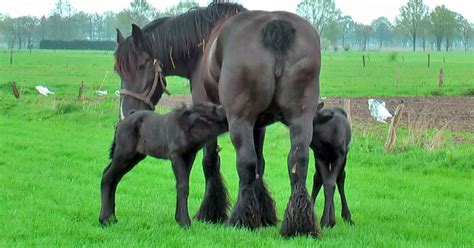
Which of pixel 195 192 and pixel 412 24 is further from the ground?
pixel 412 24

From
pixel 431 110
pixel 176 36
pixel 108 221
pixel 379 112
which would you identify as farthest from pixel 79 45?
pixel 108 221

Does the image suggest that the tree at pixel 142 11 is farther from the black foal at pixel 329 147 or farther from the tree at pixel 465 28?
the tree at pixel 465 28

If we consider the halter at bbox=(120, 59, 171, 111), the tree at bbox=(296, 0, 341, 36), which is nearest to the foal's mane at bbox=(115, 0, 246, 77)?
the halter at bbox=(120, 59, 171, 111)

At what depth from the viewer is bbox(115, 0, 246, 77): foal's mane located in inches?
304

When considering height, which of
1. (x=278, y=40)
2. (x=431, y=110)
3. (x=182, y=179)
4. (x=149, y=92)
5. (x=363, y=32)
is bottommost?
(x=431, y=110)

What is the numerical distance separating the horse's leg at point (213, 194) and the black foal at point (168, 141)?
51cm

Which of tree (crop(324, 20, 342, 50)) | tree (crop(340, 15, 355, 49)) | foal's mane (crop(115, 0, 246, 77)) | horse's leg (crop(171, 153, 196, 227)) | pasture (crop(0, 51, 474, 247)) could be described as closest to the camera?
pasture (crop(0, 51, 474, 247))

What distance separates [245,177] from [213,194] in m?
1.11

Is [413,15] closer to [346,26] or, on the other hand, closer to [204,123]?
[346,26]

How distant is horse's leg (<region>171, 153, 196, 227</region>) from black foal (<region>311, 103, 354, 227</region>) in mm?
1317

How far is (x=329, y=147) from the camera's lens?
7164 millimetres

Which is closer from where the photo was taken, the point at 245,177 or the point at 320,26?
the point at 245,177

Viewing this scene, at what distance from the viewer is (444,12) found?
124 m

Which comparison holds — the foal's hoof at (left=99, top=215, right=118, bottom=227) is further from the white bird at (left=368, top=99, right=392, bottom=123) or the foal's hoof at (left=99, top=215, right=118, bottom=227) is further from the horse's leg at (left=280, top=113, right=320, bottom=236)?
the white bird at (left=368, top=99, right=392, bottom=123)
